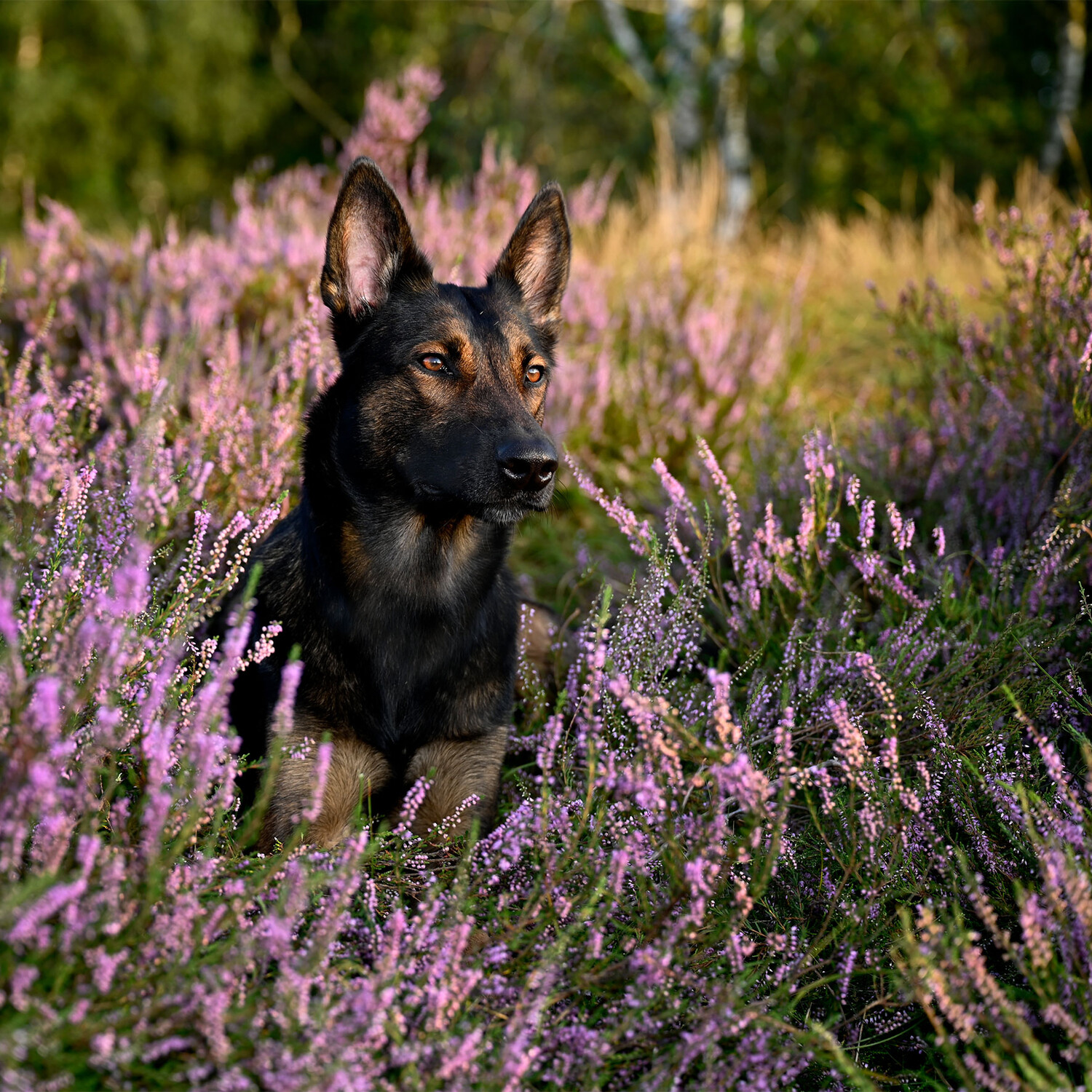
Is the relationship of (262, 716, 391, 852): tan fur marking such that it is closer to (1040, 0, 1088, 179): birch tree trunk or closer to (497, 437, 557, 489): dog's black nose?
(497, 437, 557, 489): dog's black nose

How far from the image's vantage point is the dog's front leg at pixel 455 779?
2.75 meters

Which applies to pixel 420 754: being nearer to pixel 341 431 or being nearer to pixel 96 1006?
pixel 341 431

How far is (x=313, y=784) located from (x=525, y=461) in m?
1.01

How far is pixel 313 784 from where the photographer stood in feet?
8.57

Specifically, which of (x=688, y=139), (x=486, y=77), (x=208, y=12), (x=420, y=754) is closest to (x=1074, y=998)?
(x=420, y=754)

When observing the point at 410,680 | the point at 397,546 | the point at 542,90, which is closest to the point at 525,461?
the point at 397,546

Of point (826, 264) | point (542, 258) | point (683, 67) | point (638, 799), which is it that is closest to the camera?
point (638, 799)

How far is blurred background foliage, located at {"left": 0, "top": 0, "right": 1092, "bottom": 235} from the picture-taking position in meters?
17.2

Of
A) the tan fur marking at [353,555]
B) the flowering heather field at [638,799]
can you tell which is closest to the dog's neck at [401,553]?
the tan fur marking at [353,555]

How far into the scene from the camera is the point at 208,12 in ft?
66.4

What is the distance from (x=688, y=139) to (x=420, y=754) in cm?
→ 1222

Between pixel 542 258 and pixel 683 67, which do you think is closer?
pixel 542 258

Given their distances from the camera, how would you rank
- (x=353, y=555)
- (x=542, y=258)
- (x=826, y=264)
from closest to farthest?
(x=353, y=555) → (x=542, y=258) → (x=826, y=264)

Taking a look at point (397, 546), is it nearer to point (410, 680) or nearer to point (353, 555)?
point (353, 555)
